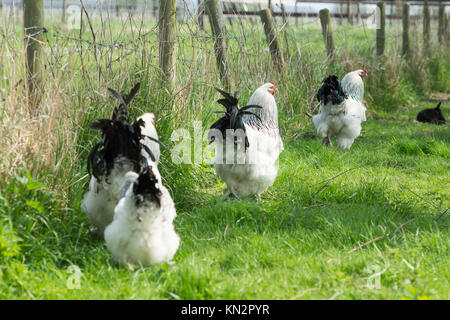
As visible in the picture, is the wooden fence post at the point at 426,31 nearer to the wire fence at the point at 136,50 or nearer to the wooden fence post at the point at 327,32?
the wooden fence post at the point at 327,32

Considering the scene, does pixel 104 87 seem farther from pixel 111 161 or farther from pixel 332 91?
pixel 332 91

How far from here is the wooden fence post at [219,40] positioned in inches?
240

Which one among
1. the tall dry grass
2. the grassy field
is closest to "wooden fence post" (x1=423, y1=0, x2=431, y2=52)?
the tall dry grass

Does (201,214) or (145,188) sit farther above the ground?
(145,188)

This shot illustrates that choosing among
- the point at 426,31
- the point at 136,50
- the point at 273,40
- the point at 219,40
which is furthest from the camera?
the point at 426,31

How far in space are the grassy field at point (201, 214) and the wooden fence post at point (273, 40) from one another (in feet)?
6.69

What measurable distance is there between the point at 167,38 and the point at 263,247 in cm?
249

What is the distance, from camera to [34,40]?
3.78m

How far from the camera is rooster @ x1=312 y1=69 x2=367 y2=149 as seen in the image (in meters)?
6.80

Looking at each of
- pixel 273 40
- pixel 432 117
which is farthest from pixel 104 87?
pixel 432 117

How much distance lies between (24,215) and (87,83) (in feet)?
5.05

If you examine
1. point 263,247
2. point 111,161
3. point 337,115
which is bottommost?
point 263,247
